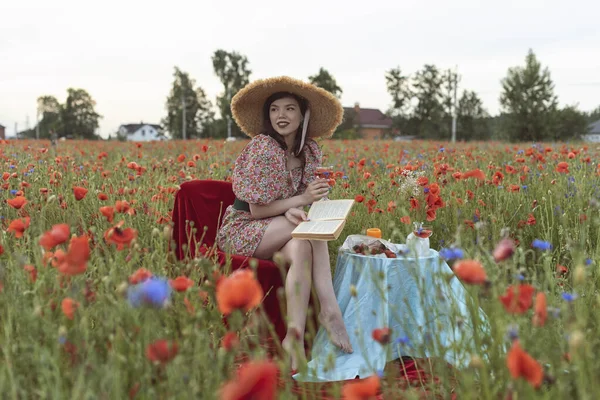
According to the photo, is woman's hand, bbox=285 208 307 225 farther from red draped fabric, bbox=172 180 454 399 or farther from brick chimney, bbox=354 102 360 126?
brick chimney, bbox=354 102 360 126

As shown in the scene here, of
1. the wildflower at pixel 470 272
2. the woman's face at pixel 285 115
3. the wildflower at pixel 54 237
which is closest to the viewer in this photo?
the wildflower at pixel 470 272

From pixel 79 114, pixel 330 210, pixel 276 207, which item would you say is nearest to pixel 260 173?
pixel 276 207

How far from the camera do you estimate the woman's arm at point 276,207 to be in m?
2.93

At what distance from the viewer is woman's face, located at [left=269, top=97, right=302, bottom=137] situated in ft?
10.2

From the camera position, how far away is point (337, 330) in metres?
2.68

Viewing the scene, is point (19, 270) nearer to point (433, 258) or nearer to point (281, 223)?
point (281, 223)

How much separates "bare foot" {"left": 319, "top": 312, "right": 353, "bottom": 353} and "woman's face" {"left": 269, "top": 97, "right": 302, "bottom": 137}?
1055 millimetres

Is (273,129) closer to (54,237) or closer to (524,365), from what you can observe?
(54,237)

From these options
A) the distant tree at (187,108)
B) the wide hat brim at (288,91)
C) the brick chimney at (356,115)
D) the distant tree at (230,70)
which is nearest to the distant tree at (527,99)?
the brick chimney at (356,115)

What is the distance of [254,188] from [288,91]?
2.12ft

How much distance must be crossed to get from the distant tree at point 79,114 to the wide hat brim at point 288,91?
188 feet

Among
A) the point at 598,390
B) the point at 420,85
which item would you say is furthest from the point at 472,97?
the point at 598,390

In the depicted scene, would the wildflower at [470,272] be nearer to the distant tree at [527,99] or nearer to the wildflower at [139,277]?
the wildflower at [139,277]

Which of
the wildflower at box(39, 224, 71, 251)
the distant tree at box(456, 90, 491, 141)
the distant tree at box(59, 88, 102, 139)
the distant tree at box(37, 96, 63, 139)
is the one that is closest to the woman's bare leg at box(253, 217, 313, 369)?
the wildflower at box(39, 224, 71, 251)
